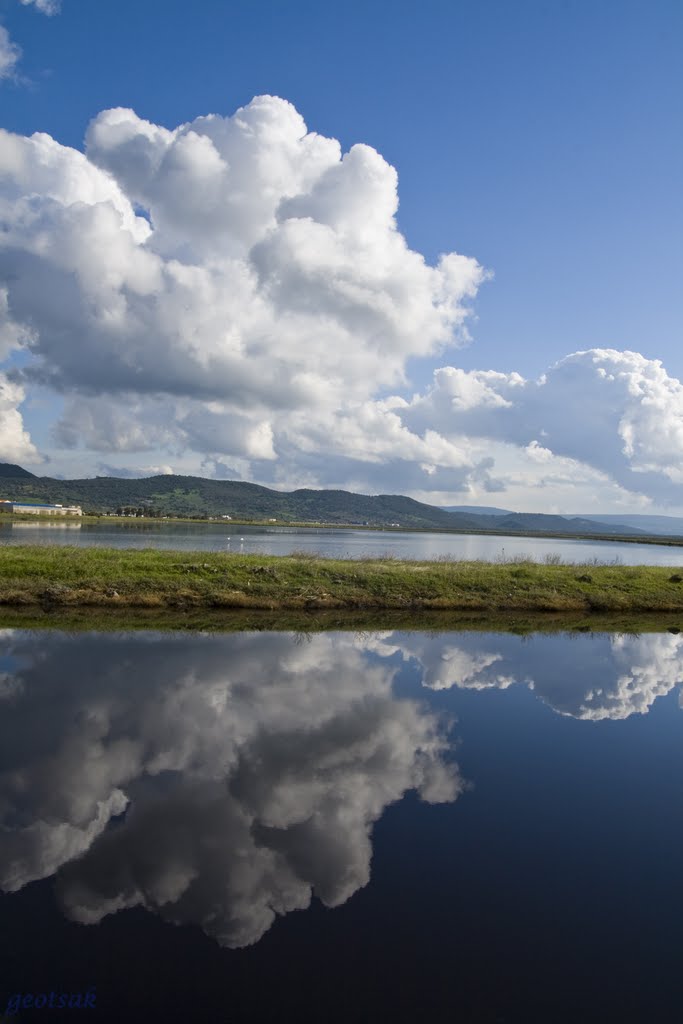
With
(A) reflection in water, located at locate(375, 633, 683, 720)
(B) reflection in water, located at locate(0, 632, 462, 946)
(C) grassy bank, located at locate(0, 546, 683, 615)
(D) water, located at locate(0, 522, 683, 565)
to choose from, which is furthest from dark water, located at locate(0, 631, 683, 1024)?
(D) water, located at locate(0, 522, 683, 565)

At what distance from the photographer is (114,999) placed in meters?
6.65

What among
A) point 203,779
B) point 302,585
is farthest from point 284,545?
point 203,779

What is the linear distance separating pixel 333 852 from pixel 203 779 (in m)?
3.66

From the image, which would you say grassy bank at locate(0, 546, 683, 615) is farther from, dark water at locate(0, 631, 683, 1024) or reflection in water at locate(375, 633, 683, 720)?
dark water at locate(0, 631, 683, 1024)

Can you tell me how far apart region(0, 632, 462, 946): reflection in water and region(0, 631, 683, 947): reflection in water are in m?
0.04

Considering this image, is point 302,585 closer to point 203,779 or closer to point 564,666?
point 564,666

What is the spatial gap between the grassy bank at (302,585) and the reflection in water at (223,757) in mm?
9552

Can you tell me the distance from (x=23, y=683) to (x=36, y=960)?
12.6m

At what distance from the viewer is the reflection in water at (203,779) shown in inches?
352

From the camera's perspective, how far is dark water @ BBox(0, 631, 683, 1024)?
7.05 metres

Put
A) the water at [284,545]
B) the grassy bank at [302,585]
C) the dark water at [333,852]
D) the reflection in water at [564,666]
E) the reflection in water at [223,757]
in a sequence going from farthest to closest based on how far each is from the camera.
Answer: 1. the water at [284,545]
2. the grassy bank at [302,585]
3. the reflection in water at [564,666]
4. the reflection in water at [223,757]
5. the dark water at [333,852]

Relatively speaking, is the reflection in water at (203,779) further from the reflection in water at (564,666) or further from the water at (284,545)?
the water at (284,545)

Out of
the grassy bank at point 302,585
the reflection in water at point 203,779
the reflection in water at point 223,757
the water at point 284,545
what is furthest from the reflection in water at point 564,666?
the water at point 284,545

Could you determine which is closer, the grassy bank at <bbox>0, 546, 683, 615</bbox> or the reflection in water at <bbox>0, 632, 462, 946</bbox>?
the reflection in water at <bbox>0, 632, 462, 946</bbox>
